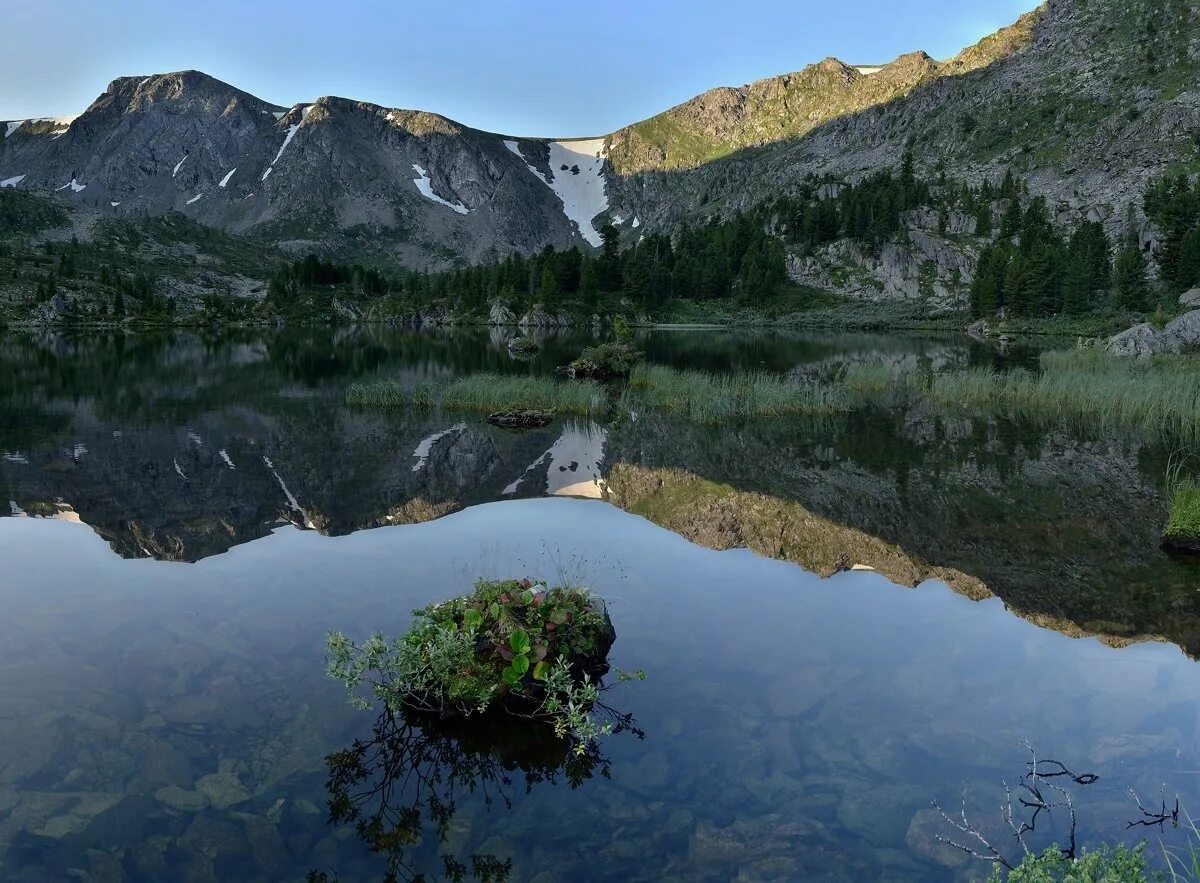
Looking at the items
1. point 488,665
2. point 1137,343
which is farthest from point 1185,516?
point 1137,343

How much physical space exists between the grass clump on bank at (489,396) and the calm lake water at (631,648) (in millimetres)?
11106

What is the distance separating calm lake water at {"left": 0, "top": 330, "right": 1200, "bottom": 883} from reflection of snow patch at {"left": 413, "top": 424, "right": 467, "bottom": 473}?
0.24 meters

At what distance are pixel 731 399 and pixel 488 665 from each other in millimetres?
33014

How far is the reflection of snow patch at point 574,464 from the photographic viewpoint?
1092 inches

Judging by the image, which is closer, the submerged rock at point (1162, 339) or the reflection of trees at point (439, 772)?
the reflection of trees at point (439, 772)

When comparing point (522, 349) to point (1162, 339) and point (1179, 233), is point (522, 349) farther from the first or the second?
point (1179, 233)

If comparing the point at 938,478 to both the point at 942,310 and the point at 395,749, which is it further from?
the point at 942,310

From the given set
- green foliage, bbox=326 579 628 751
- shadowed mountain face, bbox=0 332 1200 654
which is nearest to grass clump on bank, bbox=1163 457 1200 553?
shadowed mountain face, bbox=0 332 1200 654

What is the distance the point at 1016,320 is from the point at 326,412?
409 ft

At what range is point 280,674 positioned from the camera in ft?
40.7

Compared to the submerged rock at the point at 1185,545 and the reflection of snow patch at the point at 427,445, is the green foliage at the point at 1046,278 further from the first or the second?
the submerged rock at the point at 1185,545

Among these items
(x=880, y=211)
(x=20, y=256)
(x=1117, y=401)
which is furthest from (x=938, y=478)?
(x=20, y=256)

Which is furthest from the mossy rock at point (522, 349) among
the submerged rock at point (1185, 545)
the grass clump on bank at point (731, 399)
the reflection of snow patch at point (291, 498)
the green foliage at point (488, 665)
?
the green foliage at point (488, 665)

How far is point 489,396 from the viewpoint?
4575 centimetres
